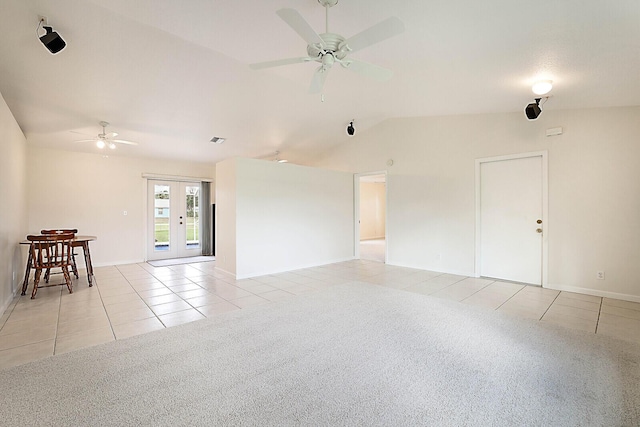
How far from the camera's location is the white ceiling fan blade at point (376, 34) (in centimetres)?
201

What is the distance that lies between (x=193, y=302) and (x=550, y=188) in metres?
5.38

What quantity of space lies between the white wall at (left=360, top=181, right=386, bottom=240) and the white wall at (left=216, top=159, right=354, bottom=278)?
4.45m

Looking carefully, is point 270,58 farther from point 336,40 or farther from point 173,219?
point 173,219

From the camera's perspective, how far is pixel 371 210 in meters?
11.8

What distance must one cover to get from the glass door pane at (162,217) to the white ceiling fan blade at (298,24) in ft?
20.9

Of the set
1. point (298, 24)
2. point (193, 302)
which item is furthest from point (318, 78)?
point (193, 302)

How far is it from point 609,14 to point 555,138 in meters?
2.45

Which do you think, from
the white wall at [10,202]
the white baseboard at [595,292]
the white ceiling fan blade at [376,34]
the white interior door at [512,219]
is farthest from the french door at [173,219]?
the white baseboard at [595,292]

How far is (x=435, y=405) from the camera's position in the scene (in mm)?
1704

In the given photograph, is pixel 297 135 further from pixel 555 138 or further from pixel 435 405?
pixel 435 405

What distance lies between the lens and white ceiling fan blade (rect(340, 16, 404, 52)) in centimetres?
201

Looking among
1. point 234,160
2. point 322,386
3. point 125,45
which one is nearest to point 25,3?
point 125,45

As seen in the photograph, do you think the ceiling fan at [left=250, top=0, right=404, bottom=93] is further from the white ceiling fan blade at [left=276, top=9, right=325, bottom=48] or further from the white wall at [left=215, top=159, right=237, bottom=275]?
the white wall at [left=215, top=159, right=237, bottom=275]

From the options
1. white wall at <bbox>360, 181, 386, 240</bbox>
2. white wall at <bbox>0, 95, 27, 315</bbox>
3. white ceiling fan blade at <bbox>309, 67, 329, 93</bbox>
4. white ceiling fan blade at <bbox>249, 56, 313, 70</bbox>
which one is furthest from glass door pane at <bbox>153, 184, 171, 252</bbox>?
white wall at <bbox>360, 181, 386, 240</bbox>
